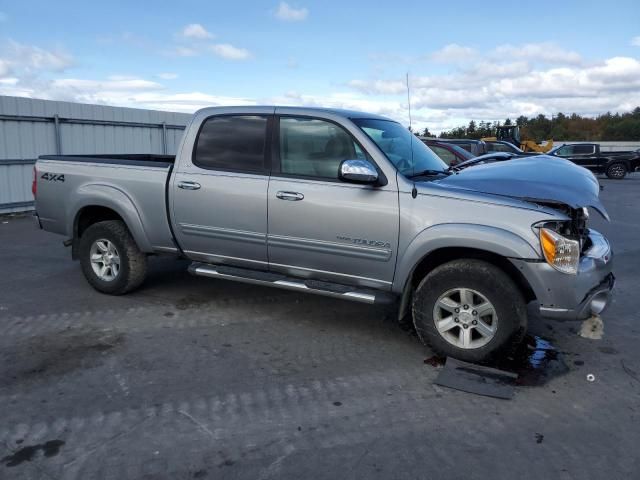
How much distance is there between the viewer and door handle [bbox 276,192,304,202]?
4770mm

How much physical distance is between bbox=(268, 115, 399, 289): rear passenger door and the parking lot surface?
2.09 ft

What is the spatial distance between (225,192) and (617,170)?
25470mm

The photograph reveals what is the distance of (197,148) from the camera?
5.39 m

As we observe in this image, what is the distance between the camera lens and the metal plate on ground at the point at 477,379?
3.91 metres

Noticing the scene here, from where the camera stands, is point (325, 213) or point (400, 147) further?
point (400, 147)

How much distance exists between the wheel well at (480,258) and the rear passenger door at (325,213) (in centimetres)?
32

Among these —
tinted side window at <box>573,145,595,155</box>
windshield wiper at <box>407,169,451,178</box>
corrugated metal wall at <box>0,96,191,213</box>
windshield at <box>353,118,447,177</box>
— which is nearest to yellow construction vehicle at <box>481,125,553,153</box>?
tinted side window at <box>573,145,595,155</box>

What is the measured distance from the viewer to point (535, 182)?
425 centimetres

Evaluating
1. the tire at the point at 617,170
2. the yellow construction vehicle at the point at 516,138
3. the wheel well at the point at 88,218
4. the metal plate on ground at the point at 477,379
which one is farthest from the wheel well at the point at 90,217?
the yellow construction vehicle at the point at 516,138

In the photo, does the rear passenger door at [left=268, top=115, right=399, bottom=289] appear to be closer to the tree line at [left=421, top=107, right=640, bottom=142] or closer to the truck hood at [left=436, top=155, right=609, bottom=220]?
the truck hood at [left=436, top=155, right=609, bottom=220]

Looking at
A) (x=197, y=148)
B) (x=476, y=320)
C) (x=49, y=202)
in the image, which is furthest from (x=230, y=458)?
(x=49, y=202)

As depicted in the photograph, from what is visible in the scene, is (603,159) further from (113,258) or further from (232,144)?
(113,258)

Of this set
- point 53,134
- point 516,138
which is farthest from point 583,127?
point 53,134

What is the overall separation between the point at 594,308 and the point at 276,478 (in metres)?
2.67
